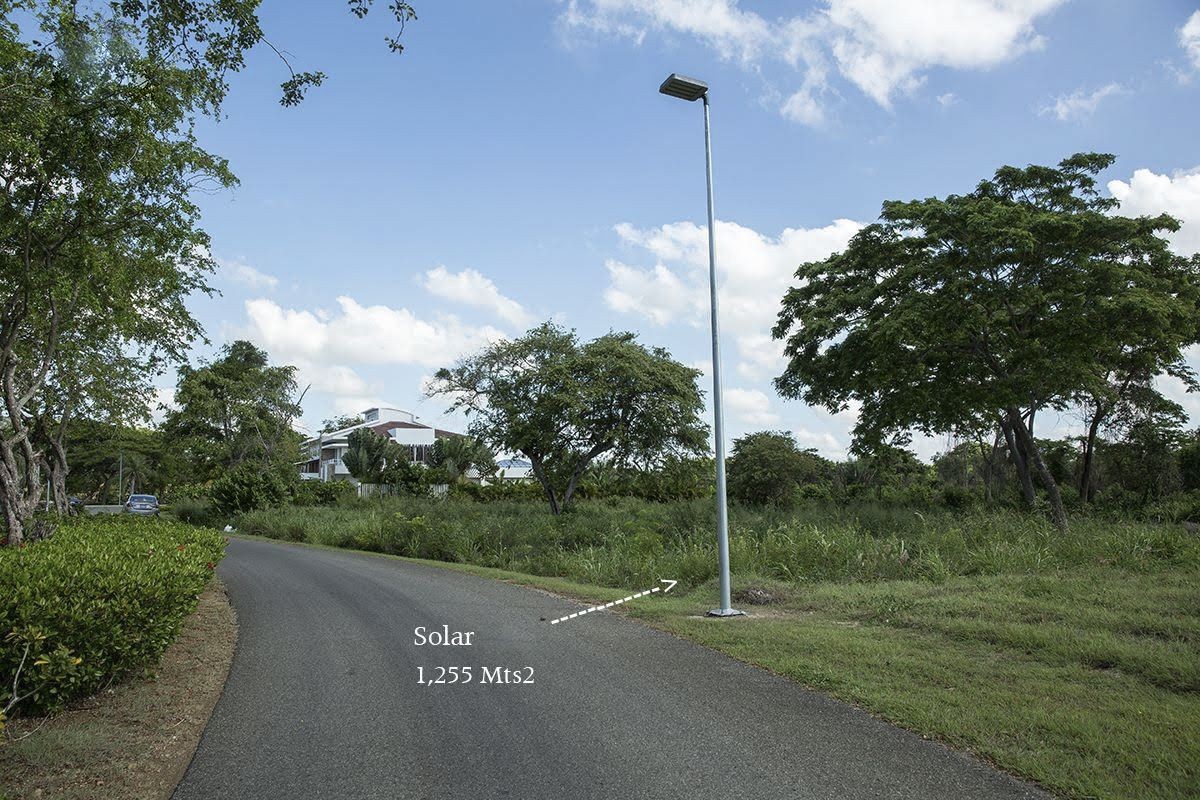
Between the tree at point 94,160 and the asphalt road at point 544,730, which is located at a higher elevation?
the tree at point 94,160

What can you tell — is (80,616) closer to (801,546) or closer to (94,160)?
(94,160)

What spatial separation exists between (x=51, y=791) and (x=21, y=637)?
1.27 meters

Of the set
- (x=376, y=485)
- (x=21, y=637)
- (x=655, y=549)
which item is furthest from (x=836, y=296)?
(x=376, y=485)

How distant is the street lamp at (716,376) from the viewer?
33.3ft

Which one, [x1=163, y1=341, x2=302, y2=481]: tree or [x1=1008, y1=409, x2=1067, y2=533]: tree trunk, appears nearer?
[x1=1008, y1=409, x2=1067, y2=533]: tree trunk

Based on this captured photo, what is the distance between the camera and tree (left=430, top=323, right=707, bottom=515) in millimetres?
27188

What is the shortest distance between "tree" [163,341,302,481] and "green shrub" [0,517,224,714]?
40.1 m

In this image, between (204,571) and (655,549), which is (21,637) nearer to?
(204,571)

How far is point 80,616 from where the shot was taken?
559 cm

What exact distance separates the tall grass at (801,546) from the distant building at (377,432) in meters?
46.6

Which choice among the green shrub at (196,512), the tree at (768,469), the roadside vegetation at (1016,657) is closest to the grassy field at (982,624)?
the roadside vegetation at (1016,657)

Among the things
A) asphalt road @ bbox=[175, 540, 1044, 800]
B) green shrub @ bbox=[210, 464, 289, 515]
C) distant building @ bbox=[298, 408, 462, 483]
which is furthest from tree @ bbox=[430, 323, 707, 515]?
distant building @ bbox=[298, 408, 462, 483]

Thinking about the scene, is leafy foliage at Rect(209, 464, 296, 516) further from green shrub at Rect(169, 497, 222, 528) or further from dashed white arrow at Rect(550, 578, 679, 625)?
dashed white arrow at Rect(550, 578, 679, 625)

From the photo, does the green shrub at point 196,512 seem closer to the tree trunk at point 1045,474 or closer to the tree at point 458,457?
the tree at point 458,457
